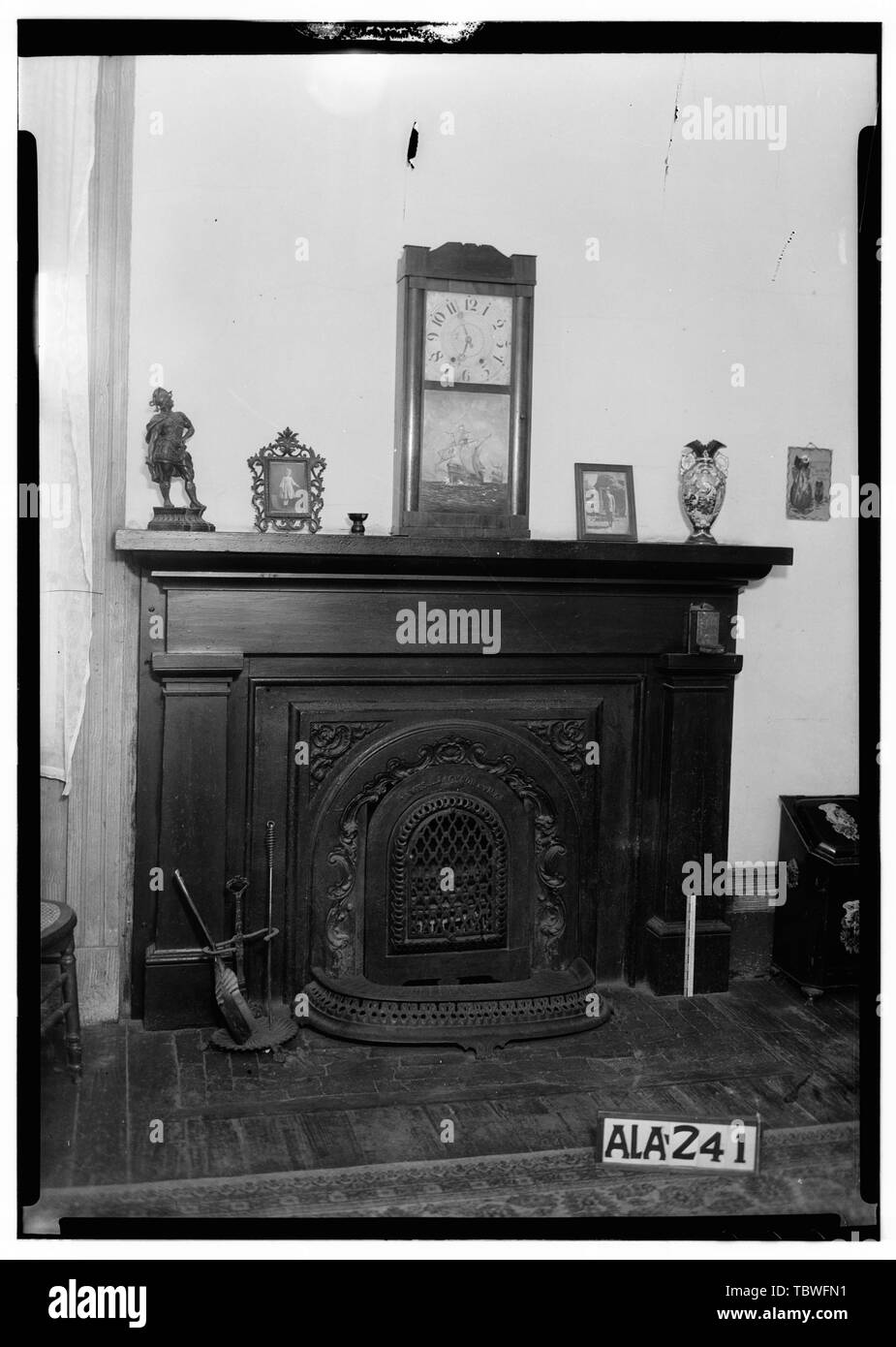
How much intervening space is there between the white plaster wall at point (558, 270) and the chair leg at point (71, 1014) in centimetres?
106

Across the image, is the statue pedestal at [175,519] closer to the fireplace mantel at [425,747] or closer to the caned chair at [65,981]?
the fireplace mantel at [425,747]

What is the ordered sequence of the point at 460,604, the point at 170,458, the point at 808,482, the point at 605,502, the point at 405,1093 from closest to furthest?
the point at 405,1093 → the point at 170,458 → the point at 460,604 → the point at 605,502 → the point at 808,482

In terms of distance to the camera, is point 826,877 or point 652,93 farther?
point 826,877

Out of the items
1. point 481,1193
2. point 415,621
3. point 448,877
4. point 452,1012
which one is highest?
point 415,621

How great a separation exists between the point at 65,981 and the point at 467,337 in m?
1.82

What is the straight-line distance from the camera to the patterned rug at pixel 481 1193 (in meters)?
2.41

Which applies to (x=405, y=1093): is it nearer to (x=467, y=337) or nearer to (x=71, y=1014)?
(x=71, y=1014)

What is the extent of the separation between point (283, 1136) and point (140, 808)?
90 centimetres

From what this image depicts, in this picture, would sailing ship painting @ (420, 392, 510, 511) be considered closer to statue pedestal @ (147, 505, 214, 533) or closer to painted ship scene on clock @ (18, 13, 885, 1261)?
painted ship scene on clock @ (18, 13, 885, 1261)

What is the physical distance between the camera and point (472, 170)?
310cm

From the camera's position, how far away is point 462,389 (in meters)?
3.15

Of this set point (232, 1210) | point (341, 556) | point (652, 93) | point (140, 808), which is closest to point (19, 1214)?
point (232, 1210)

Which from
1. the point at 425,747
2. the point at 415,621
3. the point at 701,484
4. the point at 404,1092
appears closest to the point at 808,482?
the point at 701,484
